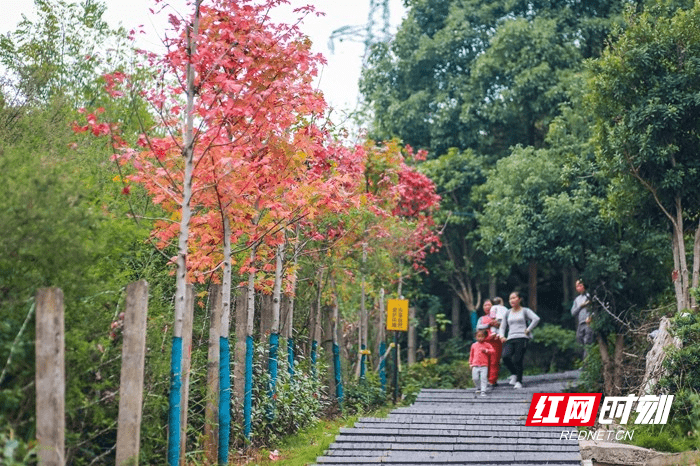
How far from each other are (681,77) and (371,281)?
7385 mm

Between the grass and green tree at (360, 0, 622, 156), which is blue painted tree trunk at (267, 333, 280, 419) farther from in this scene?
green tree at (360, 0, 622, 156)

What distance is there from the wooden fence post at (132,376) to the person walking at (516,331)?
9.92 metres

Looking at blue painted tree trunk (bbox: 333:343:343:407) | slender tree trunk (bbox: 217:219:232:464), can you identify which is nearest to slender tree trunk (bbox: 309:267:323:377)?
blue painted tree trunk (bbox: 333:343:343:407)

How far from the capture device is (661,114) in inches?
546

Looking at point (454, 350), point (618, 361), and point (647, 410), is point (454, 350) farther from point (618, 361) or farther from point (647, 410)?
point (647, 410)

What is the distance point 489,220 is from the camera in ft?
69.7

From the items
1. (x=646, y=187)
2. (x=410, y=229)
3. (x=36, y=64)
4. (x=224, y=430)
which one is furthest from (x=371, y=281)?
(x=224, y=430)

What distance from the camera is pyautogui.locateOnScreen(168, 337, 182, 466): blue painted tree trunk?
8297mm

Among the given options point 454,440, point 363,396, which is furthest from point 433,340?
point 454,440

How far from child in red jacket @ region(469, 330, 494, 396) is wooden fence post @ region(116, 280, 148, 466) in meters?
9.65

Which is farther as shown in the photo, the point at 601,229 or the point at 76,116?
the point at 601,229

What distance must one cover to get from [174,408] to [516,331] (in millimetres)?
9463

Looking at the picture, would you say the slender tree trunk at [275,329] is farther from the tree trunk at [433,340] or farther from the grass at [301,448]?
the tree trunk at [433,340]

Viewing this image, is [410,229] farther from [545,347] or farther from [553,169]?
[545,347]
